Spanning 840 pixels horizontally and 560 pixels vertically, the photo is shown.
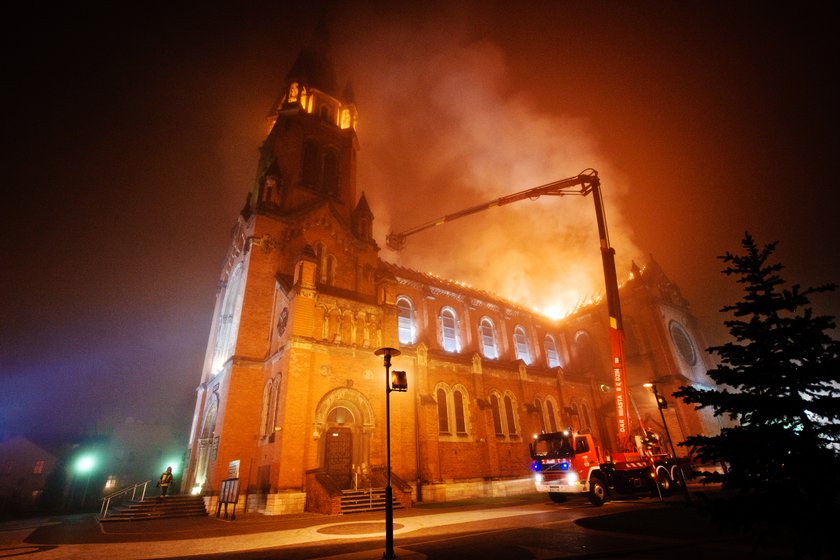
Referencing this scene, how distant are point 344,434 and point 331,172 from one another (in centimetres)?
2063

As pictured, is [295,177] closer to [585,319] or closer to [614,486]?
[614,486]

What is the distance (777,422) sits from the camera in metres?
5.00

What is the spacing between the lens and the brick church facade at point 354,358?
18609 millimetres

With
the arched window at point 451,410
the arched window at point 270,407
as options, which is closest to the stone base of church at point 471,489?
the arched window at point 451,410

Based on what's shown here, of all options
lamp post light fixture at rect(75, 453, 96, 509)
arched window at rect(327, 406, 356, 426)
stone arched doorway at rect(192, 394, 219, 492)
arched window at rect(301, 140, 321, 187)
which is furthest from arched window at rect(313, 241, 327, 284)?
lamp post light fixture at rect(75, 453, 96, 509)

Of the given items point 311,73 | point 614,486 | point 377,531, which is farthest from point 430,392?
point 311,73

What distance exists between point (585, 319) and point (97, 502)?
49.5 metres

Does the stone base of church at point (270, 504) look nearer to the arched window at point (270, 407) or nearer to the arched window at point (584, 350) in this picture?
the arched window at point (270, 407)

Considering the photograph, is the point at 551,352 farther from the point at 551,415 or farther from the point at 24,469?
the point at 24,469

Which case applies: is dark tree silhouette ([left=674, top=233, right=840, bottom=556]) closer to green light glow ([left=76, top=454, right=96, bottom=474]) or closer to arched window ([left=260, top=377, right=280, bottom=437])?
arched window ([left=260, top=377, right=280, bottom=437])

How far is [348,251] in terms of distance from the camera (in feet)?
86.4

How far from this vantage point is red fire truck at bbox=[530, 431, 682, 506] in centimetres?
1584

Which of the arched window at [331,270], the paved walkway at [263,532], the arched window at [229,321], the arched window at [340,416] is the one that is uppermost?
the arched window at [331,270]

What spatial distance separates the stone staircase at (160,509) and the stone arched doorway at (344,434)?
6091 millimetres
